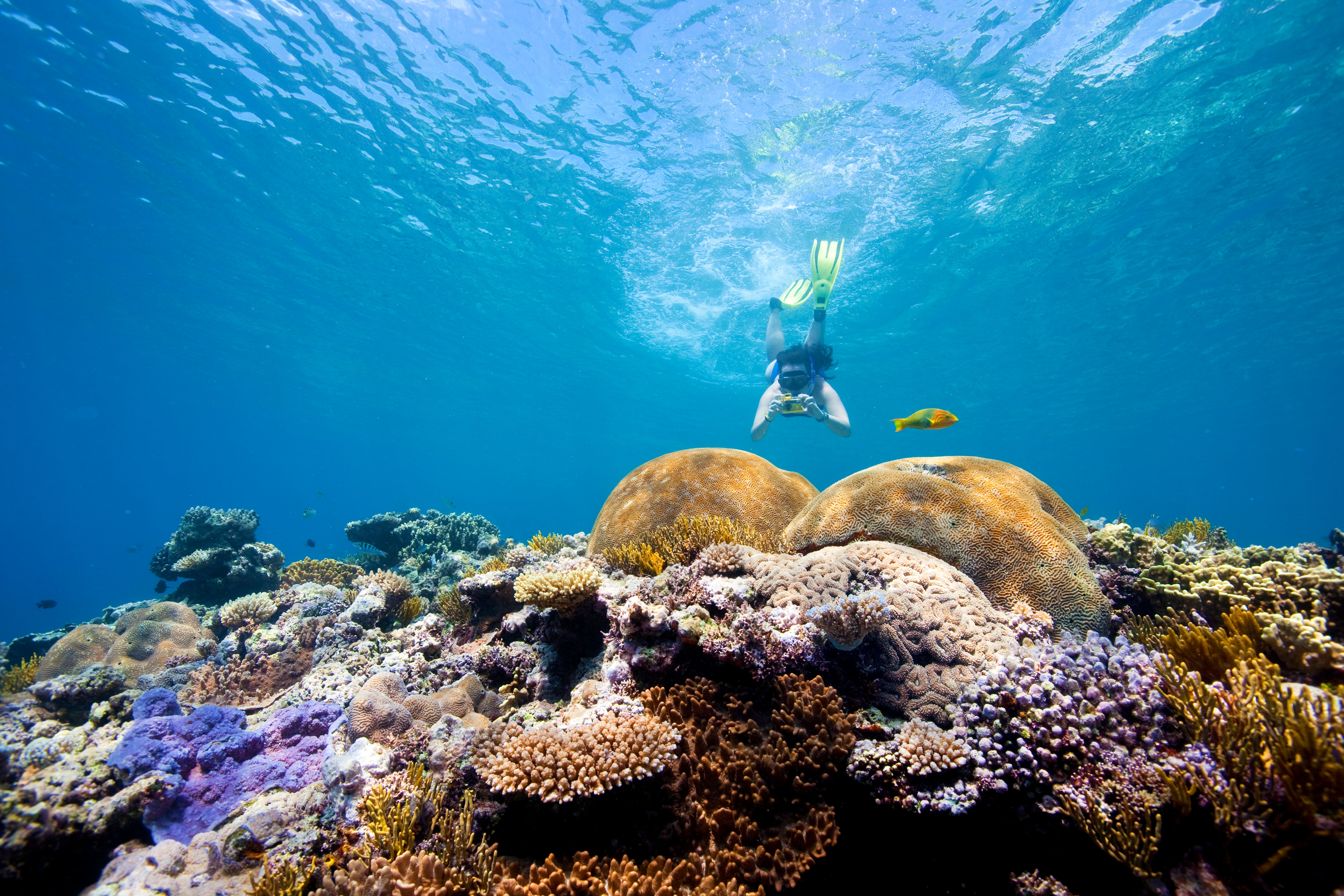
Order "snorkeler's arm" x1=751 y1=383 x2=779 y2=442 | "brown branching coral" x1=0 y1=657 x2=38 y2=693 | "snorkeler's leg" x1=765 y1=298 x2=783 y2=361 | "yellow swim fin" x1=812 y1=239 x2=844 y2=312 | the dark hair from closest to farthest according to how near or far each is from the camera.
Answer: "brown branching coral" x1=0 y1=657 x2=38 y2=693 → "snorkeler's arm" x1=751 y1=383 x2=779 y2=442 → the dark hair → "yellow swim fin" x1=812 y1=239 x2=844 y2=312 → "snorkeler's leg" x1=765 y1=298 x2=783 y2=361

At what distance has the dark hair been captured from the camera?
9.73m

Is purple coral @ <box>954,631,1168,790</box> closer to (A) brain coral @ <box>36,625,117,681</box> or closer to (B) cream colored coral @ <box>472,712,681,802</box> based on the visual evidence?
(B) cream colored coral @ <box>472,712,681,802</box>

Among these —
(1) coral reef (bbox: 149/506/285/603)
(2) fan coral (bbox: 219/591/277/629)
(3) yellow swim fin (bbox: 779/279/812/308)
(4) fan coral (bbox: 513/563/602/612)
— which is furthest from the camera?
(3) yellow swim fin (bbox: 779/279/812/308)

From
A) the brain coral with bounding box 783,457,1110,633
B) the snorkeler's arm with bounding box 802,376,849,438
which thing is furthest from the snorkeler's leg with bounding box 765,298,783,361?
the brain coral with bounding box 783,457,1110,633

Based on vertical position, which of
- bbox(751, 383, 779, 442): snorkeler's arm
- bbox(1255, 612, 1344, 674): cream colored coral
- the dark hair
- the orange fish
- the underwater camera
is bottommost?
bbox(1255, 612, 1344, 674): cream colored coral

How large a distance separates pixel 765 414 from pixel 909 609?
18.8ft

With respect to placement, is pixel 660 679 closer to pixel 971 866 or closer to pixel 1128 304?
pixel 971 866

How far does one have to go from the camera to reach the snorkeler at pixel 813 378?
8648 millimetres

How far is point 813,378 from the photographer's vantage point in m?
9.90

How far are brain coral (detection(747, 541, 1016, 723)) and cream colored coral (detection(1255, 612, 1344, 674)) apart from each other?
1.34 meters

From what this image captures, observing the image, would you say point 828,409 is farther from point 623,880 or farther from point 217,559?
point 217,559

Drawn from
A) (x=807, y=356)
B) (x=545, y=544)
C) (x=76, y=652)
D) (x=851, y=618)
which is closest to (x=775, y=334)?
(x=807, y=356)

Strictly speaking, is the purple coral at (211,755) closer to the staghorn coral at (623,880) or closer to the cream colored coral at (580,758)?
the cream colored coral at (580,758)

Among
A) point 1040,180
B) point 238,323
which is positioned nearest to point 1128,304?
point 1040,180
